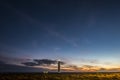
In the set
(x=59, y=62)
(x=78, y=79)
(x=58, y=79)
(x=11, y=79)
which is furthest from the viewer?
(x=78, y=79)

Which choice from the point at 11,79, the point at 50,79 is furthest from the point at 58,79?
the point at 11,79

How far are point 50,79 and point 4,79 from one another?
12.5m

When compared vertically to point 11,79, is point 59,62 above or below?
above

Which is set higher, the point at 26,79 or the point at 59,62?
the point at 59,62

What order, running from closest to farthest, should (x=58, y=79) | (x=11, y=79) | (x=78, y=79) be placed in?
(x=11, y=79) < (x=58, y=79) < (x=78, y=79)

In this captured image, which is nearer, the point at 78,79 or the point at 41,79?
the point at 41,79

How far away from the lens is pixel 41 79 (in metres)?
57.8

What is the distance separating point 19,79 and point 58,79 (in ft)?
35.7

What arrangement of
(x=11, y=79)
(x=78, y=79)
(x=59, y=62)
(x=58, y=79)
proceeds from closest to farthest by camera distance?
(x=59, y=62), (x=11, y=79), (x=58, y=79), (x=78, y=79)

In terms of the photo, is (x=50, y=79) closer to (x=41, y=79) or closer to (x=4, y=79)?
(x=41, y=79)

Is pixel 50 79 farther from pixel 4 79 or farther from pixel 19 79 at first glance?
pixel 4 79

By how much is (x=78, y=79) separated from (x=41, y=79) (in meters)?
11.9

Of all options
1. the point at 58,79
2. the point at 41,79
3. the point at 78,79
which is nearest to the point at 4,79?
the point at 41,79

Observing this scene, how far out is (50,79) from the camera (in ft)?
191
